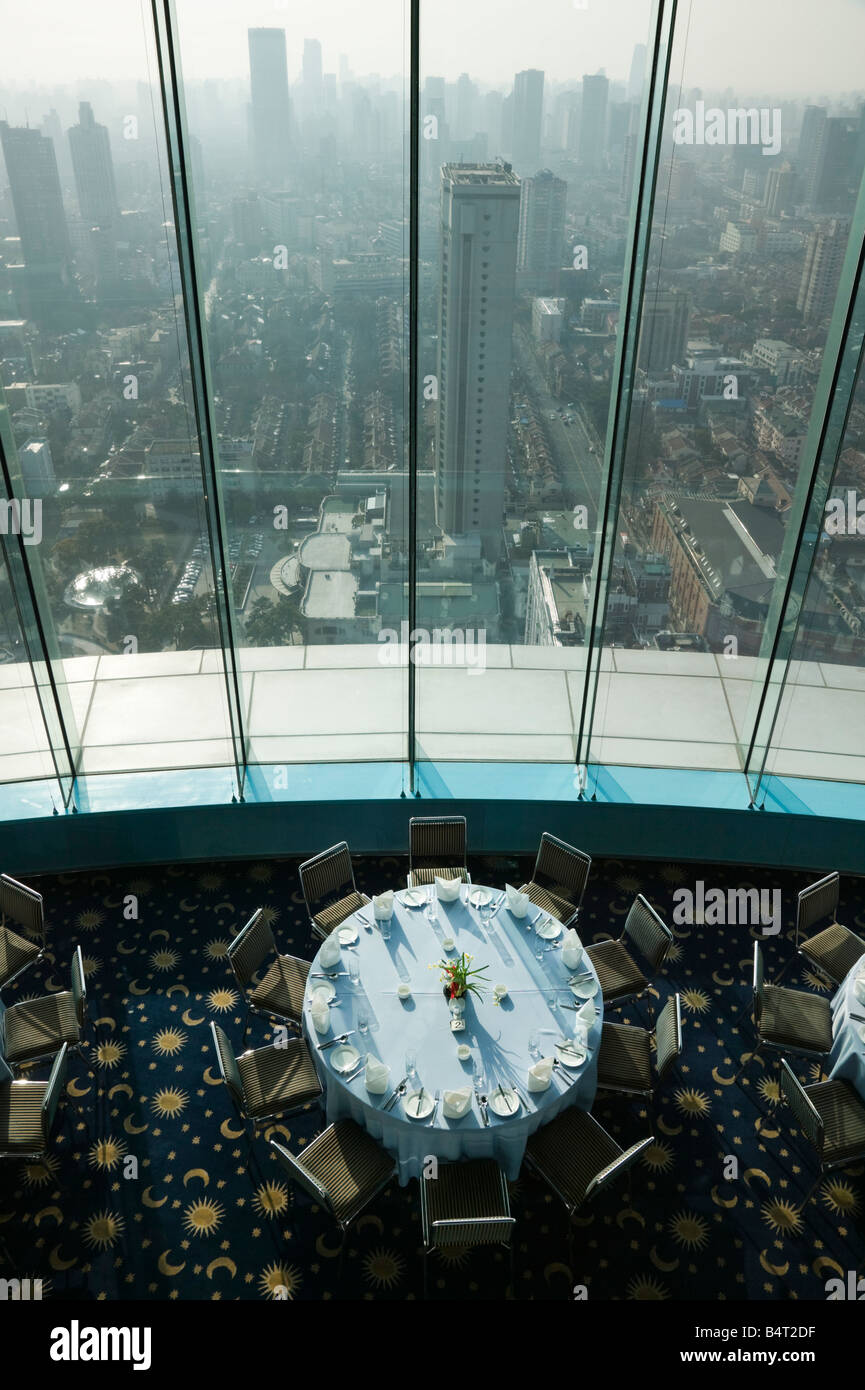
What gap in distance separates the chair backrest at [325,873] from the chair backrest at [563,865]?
1.49 meters

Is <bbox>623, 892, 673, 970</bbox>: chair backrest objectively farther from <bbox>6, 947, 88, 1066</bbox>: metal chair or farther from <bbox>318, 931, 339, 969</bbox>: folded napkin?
<bbox>6, 947, 88, 1066</bbox>: metal chair

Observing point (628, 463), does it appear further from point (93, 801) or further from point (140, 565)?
point (93, 801)

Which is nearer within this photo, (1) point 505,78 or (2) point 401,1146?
(2) point 401,1146

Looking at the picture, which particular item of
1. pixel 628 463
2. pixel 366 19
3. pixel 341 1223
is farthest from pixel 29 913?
pixel 366 19

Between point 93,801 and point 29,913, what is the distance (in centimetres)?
134

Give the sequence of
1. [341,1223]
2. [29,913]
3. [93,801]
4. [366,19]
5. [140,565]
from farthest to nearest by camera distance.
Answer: [93,801], [140,565], [29,913], [366,19], [341,1223]

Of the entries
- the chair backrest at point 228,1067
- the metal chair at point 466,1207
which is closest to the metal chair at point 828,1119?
the metal chair at point 466,1207

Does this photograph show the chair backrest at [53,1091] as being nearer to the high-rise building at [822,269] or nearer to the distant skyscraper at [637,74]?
the high-rise building at [822,269]

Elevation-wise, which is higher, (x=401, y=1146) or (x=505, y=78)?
(x=505, y=78)

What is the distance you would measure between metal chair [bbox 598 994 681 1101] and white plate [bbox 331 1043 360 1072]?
158 centimetres

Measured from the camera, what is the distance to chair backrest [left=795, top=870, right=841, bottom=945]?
7406 mm

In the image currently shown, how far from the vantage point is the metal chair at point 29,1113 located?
5.93 metres

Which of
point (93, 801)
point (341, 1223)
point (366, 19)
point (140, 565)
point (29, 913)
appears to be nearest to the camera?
point (341, 1223)

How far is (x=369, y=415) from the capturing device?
7.33 meters
